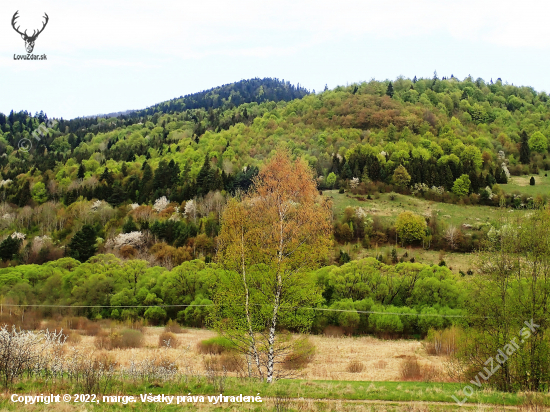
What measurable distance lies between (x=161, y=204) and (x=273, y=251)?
94212mm

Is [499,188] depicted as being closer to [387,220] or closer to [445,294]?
[387,220]

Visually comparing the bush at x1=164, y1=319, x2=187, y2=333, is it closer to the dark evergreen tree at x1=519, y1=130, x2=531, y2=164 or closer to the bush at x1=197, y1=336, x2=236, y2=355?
the bush at x1=197, y1=336, x2=236, y2=355

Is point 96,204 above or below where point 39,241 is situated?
above

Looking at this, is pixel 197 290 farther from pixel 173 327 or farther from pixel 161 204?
pixel 161 204

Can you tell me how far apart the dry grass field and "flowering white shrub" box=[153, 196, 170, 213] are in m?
64.1

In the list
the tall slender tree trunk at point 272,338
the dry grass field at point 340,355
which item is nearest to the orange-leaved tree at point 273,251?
the tall slender tree trunk at point 272,338

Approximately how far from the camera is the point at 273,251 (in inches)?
704

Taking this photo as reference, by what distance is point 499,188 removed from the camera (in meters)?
101

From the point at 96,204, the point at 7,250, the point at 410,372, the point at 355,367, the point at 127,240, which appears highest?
the point at 96,204

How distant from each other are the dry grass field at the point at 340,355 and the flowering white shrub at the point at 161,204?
64.1 m

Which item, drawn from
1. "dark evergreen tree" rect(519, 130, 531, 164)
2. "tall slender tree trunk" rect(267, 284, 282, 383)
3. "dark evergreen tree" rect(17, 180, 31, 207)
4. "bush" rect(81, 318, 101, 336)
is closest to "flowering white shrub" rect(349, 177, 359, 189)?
"dark evergreen tree" rect(519, 130, 531, 164)

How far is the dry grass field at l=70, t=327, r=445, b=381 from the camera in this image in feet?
84.7

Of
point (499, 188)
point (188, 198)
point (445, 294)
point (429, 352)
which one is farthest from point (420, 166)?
point (429, 352)

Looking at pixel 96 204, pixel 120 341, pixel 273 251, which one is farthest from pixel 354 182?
pixel 273 251
